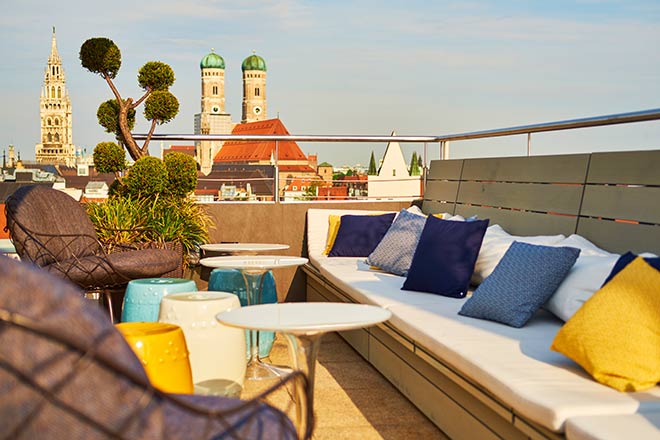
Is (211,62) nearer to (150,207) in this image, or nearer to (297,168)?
(297,168)

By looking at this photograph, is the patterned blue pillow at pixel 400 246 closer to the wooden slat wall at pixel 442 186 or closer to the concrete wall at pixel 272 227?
the wooden slat wall at pixel 442 186

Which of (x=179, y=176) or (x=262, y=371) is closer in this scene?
(x=262, y=371)

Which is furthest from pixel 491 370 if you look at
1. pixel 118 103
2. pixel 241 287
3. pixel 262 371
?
pixel 118 103

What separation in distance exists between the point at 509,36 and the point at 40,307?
48.3ft

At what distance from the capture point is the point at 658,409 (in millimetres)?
2023

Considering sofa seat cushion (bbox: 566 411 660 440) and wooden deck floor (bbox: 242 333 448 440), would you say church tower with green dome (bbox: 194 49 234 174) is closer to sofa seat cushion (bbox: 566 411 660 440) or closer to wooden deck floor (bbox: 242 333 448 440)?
wooden deck floor (bbox: 242 333 448 440)

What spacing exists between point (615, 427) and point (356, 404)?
178cm

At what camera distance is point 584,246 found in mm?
3422

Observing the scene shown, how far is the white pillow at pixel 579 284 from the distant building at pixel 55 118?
120m

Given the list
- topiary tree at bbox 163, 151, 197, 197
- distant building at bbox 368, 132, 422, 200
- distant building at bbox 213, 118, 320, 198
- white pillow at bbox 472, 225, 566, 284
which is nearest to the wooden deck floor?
white pillow at bbox 472, 225, 566, 284

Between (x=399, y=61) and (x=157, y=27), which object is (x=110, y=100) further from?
(x=399, y=61)

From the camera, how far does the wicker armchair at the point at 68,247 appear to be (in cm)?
446

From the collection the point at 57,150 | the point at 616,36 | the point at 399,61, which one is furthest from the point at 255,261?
the point at 57,150

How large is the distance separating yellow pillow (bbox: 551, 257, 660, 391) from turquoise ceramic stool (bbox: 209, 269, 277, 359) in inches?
89.5
